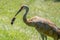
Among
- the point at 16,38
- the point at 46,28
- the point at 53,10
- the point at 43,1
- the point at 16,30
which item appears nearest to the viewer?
the point at 46,28

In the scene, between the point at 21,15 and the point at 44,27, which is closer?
the point at 44,27

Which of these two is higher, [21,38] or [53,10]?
[21,38]

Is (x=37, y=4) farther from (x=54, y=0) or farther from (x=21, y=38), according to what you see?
(x=21, y=38)

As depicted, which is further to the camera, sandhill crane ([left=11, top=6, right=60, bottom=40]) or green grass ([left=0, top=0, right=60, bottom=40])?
green grass ([left=0, top=0, right=60, bottom=40])

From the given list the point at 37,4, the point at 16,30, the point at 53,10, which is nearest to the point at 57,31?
the point at 16,30

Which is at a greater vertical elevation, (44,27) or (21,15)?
(44,27)

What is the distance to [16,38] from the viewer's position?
1417cm

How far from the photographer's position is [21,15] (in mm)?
21641

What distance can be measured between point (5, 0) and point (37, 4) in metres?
2.82

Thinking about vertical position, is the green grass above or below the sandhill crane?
below

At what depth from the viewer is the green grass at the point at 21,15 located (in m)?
14.8

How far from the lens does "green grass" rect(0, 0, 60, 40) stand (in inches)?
581

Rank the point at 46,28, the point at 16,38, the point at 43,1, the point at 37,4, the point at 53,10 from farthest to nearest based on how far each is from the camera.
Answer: the point at 43,1 → the point at 37,4 → the point at 53,10 → the point at 16,38 → the point at 46,28

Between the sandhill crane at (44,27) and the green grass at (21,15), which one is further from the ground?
the sandhill crane at (44,27)
